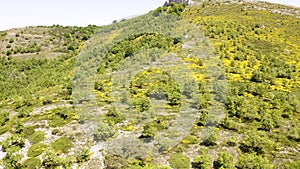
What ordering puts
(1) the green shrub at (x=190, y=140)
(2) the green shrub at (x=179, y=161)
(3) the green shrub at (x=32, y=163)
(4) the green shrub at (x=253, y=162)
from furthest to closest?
(1) the green shrub at (x=190, y=140) → (3) the green shrub at (x=32, y=163) → (2) the green shrub at (x=179, y=161) → (4) the green shrub at (x=253, y=162)

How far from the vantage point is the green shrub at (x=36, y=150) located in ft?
65.2

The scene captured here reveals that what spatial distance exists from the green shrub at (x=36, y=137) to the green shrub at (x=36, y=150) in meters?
0.85

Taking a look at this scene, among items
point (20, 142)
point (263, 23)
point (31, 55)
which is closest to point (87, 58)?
point (31, 55)

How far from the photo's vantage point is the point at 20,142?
2130 cm

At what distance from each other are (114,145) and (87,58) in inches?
1566

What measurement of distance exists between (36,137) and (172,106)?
1355 centimetres

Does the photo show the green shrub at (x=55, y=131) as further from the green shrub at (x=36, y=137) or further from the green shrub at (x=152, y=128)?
the green shrub at (x=152, y=128)

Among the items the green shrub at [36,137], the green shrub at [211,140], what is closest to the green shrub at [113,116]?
the green shrub at [36,137]

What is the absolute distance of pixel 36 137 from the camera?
73.6ft

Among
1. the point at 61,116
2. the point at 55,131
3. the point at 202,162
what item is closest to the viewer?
the point at 202,162

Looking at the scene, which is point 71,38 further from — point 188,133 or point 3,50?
point 188,133

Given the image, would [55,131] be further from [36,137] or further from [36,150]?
[36,150]

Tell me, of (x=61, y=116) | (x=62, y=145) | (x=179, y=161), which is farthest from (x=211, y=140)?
(x=61, y=116)

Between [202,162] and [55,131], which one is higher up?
[55,131]
